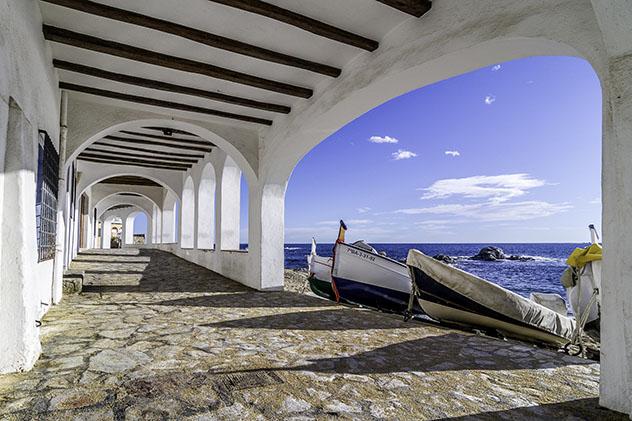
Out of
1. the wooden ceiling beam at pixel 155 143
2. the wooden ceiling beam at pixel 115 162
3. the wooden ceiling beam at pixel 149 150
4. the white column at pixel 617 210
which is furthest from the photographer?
the wooden ceiling beam at pixel 115 162

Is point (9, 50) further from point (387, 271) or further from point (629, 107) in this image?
point (387, 271)

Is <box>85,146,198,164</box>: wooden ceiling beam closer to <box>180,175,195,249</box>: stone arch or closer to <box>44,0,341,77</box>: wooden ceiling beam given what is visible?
<box>180,175,195,249</box>: stone arch

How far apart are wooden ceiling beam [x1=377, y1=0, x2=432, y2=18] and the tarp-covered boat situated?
3.12m

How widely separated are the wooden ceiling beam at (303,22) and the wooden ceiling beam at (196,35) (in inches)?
29.0

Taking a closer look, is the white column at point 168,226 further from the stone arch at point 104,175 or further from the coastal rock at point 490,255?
the coastal rock at point 490,255

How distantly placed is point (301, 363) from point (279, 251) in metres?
4.27

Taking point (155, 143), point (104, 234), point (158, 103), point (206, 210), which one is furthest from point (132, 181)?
point (104, 234)

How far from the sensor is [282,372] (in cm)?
274

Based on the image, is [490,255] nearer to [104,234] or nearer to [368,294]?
[104,234]

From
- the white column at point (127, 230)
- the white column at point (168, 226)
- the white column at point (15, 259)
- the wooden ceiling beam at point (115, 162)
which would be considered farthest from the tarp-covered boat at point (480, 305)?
the white column at point (127, 230)

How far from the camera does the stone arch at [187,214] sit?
12891mm

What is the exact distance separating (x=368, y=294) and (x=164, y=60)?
5.28 m

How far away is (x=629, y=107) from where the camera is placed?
2074mm

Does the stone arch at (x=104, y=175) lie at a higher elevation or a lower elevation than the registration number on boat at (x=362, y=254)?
higher
